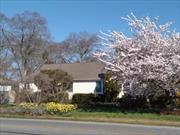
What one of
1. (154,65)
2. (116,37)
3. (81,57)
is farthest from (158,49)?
(81,57)

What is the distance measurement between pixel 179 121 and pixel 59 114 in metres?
9.18

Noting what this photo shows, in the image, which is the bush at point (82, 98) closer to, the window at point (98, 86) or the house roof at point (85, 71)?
the window at point (98, 86)

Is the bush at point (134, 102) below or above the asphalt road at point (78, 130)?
above

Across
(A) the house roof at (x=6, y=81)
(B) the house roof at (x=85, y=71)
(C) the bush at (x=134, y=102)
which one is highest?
(B) the house roof at (x=85, y=71)

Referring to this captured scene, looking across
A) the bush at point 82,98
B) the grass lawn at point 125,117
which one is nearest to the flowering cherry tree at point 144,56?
the grass lawn at point 125,117

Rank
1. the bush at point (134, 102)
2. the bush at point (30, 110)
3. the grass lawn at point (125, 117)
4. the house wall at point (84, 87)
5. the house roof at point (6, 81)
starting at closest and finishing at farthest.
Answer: the grass lawn at point (125, 117), the bush at point (30, 110), the bush at point (134, 102), the house roof at point (6, 81), the house wall at point (84, 87)

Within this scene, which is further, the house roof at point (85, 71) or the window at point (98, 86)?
the house roof at point (85, 71)

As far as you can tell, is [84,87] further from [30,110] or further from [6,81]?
[30,110]

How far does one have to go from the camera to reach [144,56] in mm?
31656

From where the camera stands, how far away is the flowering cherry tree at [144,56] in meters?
30.5

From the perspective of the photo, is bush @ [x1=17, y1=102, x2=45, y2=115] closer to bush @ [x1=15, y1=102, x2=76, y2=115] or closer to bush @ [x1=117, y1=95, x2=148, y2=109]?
bush @ [x1=15, y1=102, x2=76, y2=115]

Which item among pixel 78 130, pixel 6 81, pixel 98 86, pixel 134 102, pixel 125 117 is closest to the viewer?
pixel 78 130

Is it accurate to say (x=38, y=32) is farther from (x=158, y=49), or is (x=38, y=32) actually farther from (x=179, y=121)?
(x=179, y=121)

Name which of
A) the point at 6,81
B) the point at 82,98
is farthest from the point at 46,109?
the point at 6,81
